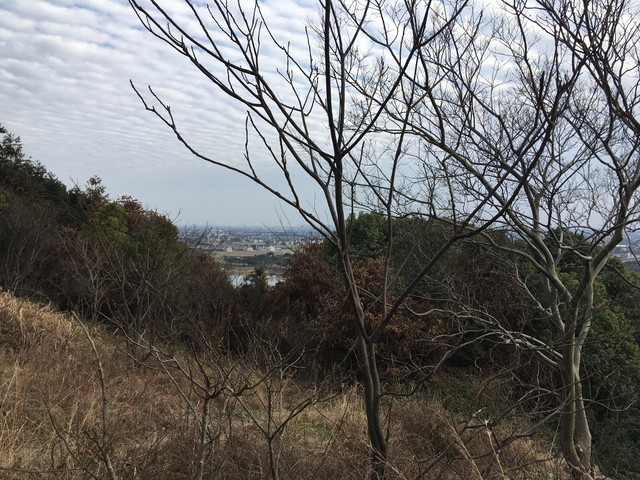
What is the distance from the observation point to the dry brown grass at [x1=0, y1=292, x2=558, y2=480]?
2305 mm

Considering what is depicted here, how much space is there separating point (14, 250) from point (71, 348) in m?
7.99

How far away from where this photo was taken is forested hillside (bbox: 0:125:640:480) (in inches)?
103

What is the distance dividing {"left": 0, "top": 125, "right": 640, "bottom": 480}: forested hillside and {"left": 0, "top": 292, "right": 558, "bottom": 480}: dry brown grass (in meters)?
0.03

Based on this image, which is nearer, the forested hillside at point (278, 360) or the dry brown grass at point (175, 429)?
the dry brown grass at point (175, 429)

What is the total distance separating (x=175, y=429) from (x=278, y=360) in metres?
1.07

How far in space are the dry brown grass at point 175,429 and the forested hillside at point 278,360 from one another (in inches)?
1.1

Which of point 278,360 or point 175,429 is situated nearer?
point 278,360

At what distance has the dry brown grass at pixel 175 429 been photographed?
2305 millimetres

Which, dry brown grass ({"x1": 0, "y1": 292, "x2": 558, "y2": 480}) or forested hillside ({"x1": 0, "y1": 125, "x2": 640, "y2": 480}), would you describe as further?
forested hillside ({"x1": 0, "y1": 125, "x2": 640, "y2": 480})

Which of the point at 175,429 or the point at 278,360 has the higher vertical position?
the point at 278,360

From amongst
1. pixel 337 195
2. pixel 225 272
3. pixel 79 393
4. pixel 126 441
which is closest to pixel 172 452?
pixel 126 441

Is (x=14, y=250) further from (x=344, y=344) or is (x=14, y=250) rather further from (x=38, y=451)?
(x=38, y=451)

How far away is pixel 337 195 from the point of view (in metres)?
1.70

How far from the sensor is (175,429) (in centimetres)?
335
